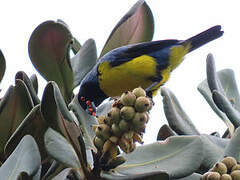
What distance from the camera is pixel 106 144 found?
1.16 meters

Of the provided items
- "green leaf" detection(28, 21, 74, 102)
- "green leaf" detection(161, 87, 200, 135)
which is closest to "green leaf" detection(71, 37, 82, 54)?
"green leaf" detection(28, 21, 74, 102)

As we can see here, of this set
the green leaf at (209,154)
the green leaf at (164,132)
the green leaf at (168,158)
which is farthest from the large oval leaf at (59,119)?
the green leaf at (164,132)

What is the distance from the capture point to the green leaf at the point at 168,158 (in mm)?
1195

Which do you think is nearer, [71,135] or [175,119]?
[71,135]

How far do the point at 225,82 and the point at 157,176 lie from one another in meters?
0.85

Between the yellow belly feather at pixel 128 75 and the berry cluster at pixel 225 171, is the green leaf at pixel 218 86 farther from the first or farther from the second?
the yellow belly feather at pixel 128 75

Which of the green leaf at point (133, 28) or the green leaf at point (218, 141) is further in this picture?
the green leaf at point (133, 28)

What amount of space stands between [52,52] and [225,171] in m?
0.93

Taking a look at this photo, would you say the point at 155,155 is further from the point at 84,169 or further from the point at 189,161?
the point at 84,169

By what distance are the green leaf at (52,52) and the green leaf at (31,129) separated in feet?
1.46

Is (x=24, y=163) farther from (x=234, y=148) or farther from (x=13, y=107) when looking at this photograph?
(x=234, y=148)

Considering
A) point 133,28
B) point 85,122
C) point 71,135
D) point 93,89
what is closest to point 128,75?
point 93,89

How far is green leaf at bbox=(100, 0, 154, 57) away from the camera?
2.02m

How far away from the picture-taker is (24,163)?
1070 mm
